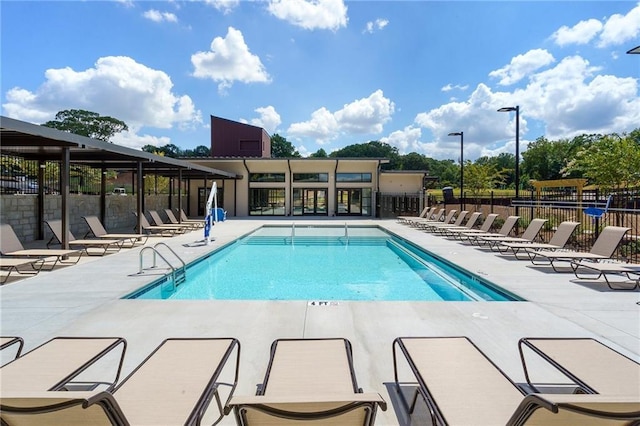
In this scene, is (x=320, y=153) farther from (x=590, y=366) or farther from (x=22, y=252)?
(x=590, y=366)

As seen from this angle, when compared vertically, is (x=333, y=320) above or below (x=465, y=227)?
below

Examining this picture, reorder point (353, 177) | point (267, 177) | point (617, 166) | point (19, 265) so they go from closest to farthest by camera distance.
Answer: point (19, 265)
point (617, 166)
point (353, 177)
point (267, 177)

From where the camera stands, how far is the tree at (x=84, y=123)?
5216 cm

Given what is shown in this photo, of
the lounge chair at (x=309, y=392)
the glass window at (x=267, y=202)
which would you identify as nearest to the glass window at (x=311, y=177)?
the glass window at (x=267, y=202)

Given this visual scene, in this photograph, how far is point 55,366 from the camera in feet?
7.90

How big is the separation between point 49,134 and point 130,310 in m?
4.71

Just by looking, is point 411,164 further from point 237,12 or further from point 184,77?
point 237,12

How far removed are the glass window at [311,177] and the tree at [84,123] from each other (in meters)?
40.4

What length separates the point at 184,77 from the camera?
2227cm

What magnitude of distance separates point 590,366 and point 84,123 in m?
63.1

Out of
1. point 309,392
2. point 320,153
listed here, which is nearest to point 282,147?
point 320,153

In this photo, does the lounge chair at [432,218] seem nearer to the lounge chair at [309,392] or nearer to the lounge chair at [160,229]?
the lounge chair at [160,229]

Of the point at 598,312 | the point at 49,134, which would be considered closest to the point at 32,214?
the point at 49,134

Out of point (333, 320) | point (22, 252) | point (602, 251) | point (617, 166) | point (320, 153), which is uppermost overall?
point (320, 153)
